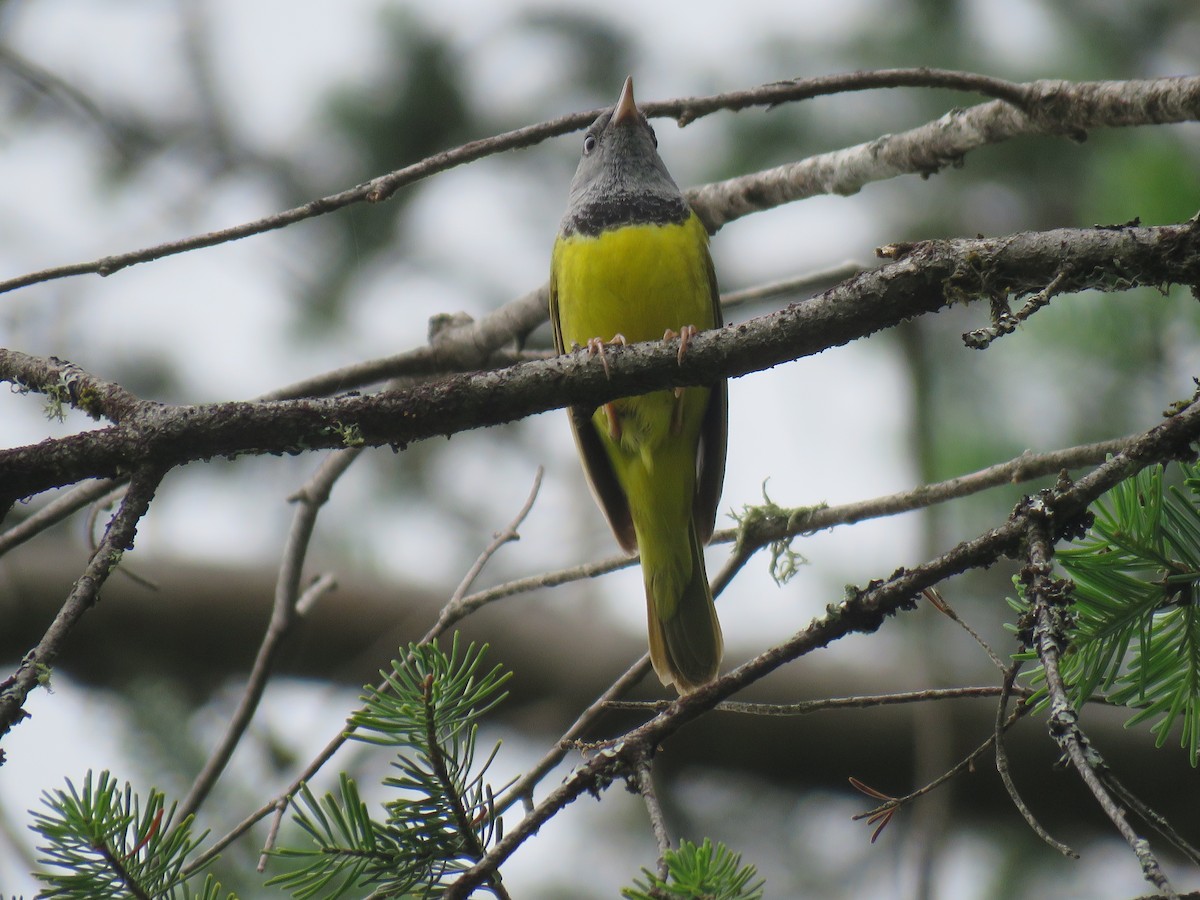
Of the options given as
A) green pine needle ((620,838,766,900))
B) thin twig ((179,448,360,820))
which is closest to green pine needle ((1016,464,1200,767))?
green pine needle ((620,838,766,900))

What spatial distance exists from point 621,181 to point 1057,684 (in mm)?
3657

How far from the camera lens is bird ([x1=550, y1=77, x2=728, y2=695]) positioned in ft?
13.1

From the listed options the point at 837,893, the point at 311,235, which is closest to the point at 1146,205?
the point at 837,893

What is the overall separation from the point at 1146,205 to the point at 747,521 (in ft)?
6.93

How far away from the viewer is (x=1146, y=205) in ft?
13.5

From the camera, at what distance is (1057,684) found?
1.46 metres

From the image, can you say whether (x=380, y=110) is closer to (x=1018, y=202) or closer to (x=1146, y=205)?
(x=1018, y=202)

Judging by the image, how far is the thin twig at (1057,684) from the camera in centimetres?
124

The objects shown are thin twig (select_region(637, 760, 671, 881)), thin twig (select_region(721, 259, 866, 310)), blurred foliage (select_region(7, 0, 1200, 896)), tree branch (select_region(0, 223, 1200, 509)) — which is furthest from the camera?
blurred foliage (select_region(7, 0, 1200, 896))

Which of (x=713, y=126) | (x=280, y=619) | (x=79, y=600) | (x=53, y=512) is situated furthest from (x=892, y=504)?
(x=713, y=126)

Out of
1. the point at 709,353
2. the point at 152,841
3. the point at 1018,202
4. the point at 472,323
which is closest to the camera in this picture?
the point at 152,841

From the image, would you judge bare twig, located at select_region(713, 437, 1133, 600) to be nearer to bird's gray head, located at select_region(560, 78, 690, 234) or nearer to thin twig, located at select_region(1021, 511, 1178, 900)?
thin twig, located at select_region(1021, 511, 1178, 900)

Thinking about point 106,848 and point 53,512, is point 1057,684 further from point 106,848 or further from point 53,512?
point 53,512

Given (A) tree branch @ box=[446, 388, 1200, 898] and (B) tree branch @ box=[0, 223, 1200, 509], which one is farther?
(B) tree branch @ box=[0, 223, 1200, 509]
